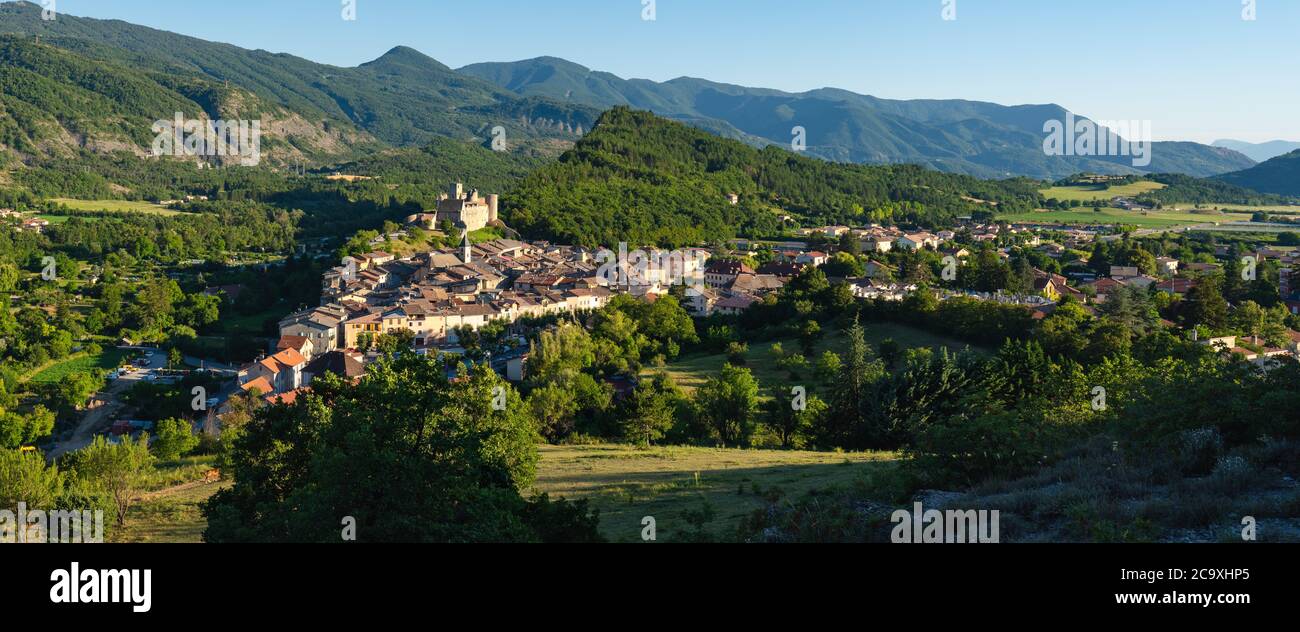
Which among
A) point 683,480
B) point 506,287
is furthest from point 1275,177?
point 683,480

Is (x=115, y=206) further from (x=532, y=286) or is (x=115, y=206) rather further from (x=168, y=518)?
(x=168, y=518)

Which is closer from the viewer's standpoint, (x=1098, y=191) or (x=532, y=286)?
(x=532, y=286)

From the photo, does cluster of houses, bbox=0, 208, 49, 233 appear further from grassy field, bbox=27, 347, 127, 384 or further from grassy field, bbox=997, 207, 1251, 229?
grassy field, bbox=997, 207, 1251, 229

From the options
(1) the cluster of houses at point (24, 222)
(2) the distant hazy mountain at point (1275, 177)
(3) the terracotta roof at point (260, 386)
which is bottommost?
(3) the terracotta roof at point (260, 386)
